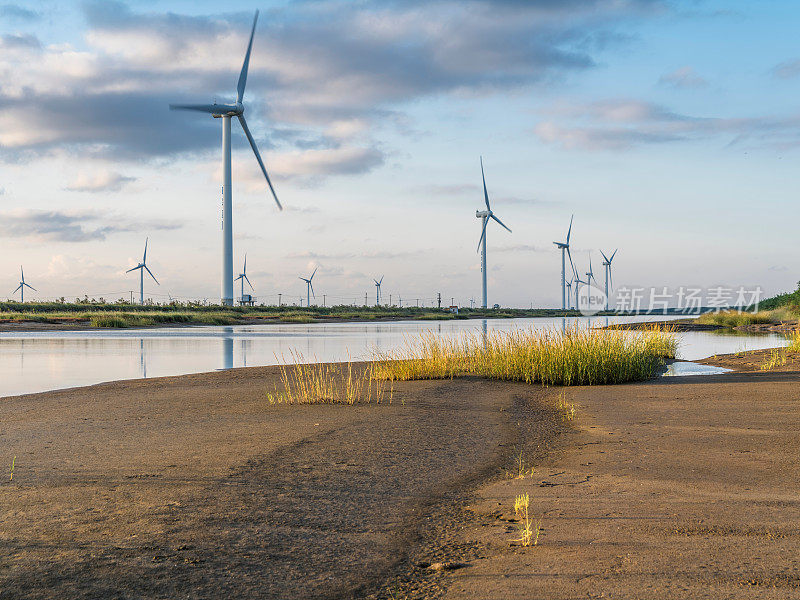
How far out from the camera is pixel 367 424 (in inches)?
469

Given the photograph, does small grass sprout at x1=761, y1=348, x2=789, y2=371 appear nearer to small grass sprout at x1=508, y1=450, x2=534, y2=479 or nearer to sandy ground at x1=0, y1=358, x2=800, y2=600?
sandy ground at x1=0, y1=358, x2=800, y2=600

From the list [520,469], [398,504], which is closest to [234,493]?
[398,504]

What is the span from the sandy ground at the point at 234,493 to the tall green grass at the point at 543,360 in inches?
197

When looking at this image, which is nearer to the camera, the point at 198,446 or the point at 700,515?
the point at 700,515

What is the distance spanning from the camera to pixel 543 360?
18859mm

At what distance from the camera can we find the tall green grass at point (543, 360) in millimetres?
18750

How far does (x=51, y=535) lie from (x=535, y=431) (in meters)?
7.62

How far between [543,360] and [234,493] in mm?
12789

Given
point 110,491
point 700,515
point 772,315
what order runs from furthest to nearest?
point 772,315, point 110,491, point 700,515

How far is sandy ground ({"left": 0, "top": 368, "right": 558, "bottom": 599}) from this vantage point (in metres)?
5.19

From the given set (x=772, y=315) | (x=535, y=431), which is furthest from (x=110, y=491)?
(x=772, y=315)

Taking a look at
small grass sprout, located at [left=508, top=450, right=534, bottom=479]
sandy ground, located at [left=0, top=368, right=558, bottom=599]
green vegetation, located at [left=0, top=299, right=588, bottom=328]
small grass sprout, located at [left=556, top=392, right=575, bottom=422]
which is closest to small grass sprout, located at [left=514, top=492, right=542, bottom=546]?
sandy ground, located at [left=0, top=368, right=558, bottom=599]

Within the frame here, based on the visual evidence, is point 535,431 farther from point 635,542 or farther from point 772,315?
point 772,315

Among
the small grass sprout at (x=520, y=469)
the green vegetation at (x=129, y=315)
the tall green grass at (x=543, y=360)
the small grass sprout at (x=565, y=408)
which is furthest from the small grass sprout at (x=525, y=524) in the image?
the green vegetation at (x=129, y=315)
